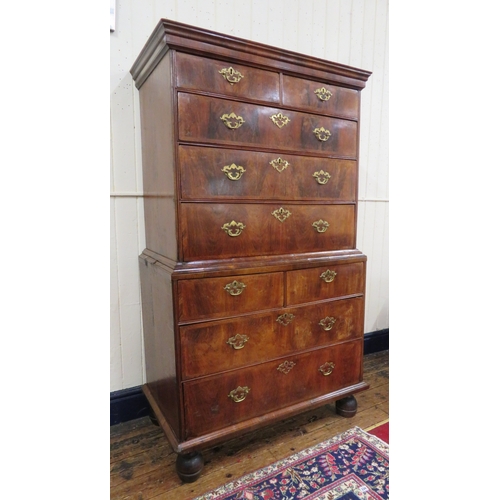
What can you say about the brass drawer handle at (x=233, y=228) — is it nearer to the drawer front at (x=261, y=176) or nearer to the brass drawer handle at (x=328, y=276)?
the drawer front at (x=261, y=176)

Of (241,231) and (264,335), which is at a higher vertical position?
(241,231)

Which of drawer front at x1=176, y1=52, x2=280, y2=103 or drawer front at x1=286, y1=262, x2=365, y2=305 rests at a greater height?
drawer front at x1=176, y1=52, x2=280, y2=103

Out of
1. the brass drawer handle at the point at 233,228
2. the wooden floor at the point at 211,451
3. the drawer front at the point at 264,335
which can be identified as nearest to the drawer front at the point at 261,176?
the brass drawer handle at the point at 233,228

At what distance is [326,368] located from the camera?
1639 millimetres

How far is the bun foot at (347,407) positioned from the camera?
1.76 metres

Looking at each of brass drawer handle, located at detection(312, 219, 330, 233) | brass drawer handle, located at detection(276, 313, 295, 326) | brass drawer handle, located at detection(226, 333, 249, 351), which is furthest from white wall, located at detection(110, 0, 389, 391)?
brass drawer handle, located at detection(312, 219, 330, 233)

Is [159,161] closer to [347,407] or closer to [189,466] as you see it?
[189,466]

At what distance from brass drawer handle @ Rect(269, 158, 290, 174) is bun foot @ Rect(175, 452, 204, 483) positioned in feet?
4.14

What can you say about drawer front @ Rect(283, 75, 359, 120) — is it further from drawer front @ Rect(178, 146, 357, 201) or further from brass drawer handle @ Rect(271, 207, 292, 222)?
brass drawer handle @ Rect(271, 207, 292, 222)

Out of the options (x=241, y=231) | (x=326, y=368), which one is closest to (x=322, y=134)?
(x=241, y=231)

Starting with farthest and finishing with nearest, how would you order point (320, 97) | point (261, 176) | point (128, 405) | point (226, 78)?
point (128, 405) < point (320, 97) < point (261, 176) < point (226, 78)

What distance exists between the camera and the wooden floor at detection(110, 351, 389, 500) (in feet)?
4.34

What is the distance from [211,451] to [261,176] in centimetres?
128
